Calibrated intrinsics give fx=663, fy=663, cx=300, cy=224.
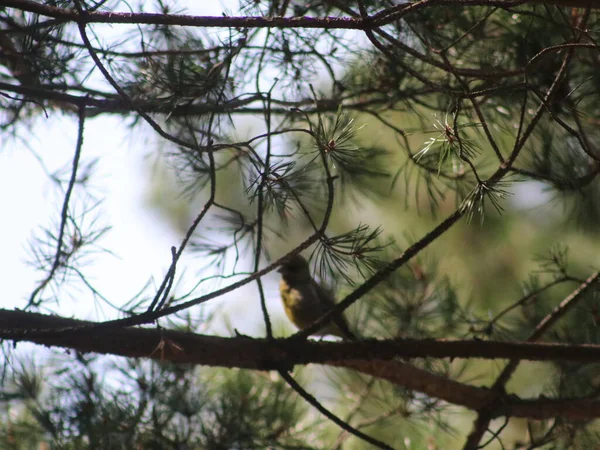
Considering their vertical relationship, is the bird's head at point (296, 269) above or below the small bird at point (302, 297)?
above

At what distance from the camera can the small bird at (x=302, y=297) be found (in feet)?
9.23

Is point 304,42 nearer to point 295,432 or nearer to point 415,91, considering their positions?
point 415,91

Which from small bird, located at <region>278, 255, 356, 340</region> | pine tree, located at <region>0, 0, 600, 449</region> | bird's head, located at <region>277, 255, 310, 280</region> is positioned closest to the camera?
pine tree, located at <region>0, 0, 600, 449</region>

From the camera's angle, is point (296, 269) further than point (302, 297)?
Yes

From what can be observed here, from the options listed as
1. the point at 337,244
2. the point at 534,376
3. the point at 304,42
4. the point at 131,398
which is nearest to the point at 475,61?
the point at 304,42

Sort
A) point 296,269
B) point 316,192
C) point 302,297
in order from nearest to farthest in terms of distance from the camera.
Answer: point 316,192 → point 302,297 → point 296,269

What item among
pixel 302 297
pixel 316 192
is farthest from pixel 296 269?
pixel 316 192

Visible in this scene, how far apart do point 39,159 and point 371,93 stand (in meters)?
1.05

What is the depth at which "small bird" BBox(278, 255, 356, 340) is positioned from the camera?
9.23ft

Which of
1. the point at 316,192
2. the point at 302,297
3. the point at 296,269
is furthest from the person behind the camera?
the point at 296,269

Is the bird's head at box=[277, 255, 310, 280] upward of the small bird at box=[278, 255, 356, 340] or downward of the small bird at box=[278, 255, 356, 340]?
upward

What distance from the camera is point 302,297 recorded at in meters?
2.84

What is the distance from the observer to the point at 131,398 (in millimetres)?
2162

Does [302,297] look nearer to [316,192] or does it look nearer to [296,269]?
[296,269]
